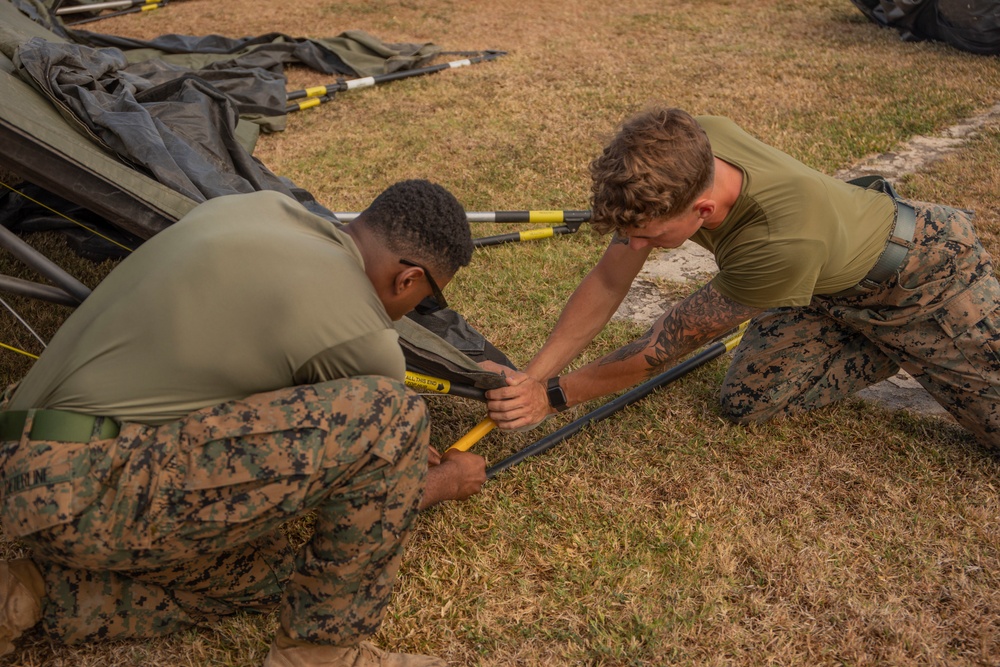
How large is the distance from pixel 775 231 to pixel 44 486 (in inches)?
94.9

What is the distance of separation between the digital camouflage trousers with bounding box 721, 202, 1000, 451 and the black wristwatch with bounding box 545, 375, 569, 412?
801 mm

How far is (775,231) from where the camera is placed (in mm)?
3043

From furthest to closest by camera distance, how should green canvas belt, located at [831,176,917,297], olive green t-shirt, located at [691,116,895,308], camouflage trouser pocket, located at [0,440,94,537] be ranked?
green canvas belt, located at [831,176,917,297], olive green t-shirt, located at [691,116,895,308], camouflage trouser pocket, located at [0,440,94,537]

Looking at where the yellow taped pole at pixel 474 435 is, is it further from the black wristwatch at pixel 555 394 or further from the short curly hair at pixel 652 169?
the short curly hair at pixel 652 169

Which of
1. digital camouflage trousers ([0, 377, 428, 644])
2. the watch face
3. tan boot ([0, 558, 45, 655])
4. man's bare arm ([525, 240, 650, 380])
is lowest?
the watch face

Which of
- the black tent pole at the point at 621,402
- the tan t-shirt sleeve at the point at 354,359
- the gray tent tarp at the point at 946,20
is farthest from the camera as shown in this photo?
Result: the gray tent tarp at the point at 946,20

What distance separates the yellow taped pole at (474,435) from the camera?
3.50 meters

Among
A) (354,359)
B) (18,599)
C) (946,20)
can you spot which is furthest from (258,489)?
(946,20)

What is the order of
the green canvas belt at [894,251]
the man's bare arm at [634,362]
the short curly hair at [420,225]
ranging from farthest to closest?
1. the man's bare arm at [634,362]
2. the green canvas belt at [894,251]
3. the short curly hair at [420,225]

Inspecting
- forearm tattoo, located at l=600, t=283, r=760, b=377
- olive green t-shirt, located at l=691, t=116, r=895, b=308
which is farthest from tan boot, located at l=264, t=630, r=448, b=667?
olive green t-shirt, located at l=691, t=116, r=895, b=308

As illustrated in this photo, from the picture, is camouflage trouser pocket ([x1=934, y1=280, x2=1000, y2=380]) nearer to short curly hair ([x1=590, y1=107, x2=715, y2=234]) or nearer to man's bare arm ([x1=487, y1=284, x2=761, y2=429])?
man's bare arm ([x1=487, y1=284, x2=761, y2=429])

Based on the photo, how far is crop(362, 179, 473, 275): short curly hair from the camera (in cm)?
250

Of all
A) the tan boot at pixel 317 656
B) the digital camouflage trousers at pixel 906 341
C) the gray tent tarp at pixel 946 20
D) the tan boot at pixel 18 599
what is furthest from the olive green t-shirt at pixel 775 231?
the gray tent tarp at pixel 946 20

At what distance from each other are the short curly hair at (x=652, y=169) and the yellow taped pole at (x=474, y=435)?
1076 mm
